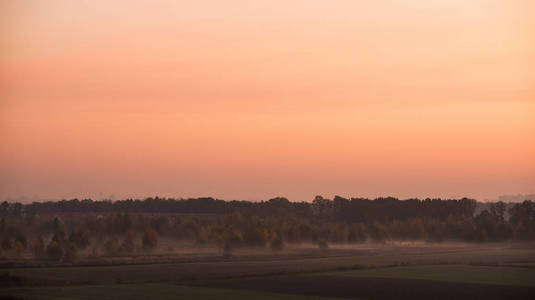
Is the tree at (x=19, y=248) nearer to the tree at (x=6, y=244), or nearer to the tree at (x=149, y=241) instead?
the tree at (x=6, y=244)

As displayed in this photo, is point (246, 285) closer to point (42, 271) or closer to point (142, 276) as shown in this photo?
point (142, 276)

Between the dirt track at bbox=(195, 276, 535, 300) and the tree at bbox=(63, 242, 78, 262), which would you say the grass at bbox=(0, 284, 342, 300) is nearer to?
the dirt track at bbox=(195, 276, 535, 300)

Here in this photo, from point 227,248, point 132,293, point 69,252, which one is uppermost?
point 227,248

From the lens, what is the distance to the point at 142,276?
335 feet

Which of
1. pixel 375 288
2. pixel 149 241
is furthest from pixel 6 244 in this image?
pixel 375 288

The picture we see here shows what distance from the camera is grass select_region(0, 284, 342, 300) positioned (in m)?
76.9

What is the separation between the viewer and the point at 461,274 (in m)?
107

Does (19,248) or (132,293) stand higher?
(19,248)

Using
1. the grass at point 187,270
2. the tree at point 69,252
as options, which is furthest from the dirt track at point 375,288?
the tree at point 69,252

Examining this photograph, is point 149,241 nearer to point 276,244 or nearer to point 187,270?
point 276,244

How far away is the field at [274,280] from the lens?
81.4 metres

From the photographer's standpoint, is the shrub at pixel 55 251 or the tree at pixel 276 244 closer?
the shrub at pixel 55 251

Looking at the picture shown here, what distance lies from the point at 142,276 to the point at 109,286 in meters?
13.9

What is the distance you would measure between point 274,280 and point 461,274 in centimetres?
2616
